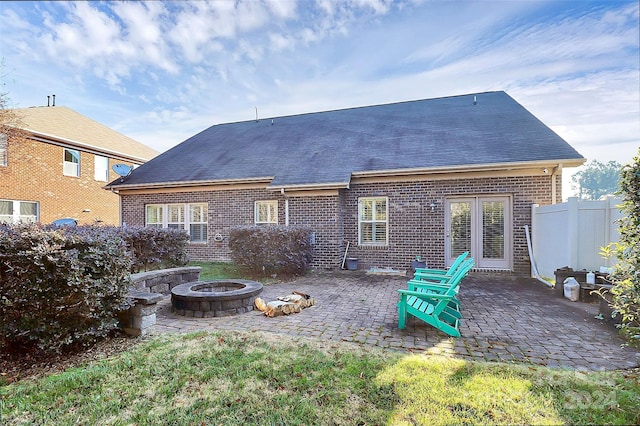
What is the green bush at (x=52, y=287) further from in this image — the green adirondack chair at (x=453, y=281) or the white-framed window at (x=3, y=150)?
the white-framed window at (x=3, y=150)

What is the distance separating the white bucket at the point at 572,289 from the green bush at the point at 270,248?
6.30 metres

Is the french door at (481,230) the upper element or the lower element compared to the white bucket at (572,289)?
upper

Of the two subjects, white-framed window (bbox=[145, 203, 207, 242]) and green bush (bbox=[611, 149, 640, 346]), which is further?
white-framed window (bbox=[145, 203, 207, 242])

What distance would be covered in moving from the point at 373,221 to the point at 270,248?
3.66 metres

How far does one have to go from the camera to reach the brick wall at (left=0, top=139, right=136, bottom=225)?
13922mm

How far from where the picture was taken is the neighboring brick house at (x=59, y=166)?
14.0 m

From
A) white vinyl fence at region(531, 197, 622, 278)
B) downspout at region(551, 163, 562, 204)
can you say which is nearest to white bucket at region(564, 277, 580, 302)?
white vinyl fence at region(531, 197, 622, 278)

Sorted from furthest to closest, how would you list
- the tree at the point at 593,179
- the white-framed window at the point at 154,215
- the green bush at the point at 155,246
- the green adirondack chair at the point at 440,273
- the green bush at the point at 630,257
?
the tree at the point at 593,179 < the white-framed window at the point at 154,215 < the green bush at the point at 155,246 < the green adirondack chair at the point at 440,273 < the green bush at the point at 630,257

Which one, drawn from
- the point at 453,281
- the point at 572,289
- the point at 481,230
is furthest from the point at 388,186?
the point at 453,281

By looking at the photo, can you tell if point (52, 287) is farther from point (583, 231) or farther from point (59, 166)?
point (59, 166)

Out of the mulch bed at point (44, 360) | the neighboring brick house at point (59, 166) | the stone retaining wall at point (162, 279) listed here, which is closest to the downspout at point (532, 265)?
the stone retaining wall at point (162, 279)

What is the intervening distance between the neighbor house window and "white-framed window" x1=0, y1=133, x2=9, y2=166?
11935 millimetres

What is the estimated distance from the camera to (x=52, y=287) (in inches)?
131

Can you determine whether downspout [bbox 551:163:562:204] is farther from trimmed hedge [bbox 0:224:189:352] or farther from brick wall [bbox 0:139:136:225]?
brick wall [bbox 0:139:136:225]
